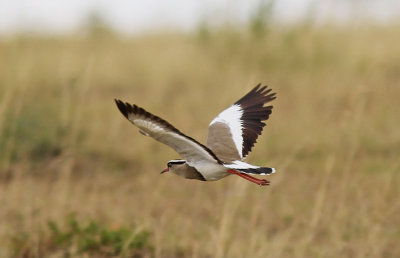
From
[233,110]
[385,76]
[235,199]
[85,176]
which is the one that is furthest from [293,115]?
[233,110]

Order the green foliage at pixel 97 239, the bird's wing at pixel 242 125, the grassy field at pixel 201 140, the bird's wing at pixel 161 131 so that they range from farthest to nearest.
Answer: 1. the grassy field at pixel 201 140
2. the green foliage at pixel 97 239
3. the bird's wing at pixel 242 125
4. the bird's wing at pixel 161 131

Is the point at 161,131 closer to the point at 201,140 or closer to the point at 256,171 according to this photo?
the point at 256,171

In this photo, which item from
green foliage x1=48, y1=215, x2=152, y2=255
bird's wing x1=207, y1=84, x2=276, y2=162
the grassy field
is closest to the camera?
bird's wing x1=207, y1=84, x2=276, y2=162

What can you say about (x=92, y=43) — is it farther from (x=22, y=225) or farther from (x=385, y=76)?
(x=22, y=225)

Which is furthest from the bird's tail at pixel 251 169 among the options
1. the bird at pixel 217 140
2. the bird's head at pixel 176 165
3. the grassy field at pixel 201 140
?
the grassy field at pixel 201 140

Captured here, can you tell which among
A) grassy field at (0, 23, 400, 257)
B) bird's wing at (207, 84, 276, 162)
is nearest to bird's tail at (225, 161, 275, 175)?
bird's wing at (207, 84, 276, 162)

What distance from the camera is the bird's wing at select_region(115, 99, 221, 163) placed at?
1.88 m

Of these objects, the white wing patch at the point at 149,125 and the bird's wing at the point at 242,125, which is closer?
the white wing patch at the point at 149,125

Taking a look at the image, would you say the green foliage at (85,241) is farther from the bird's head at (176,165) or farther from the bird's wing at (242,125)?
the bird's head at (176,165)

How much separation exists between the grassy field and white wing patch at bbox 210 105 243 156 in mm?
566

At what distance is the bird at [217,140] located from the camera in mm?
1913

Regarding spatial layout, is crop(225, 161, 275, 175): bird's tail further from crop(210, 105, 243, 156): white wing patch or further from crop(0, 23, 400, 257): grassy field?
crop(0, 23, 400, 257): grassy field

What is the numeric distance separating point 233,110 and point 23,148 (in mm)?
2940

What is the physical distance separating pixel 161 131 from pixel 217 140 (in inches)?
30.7
